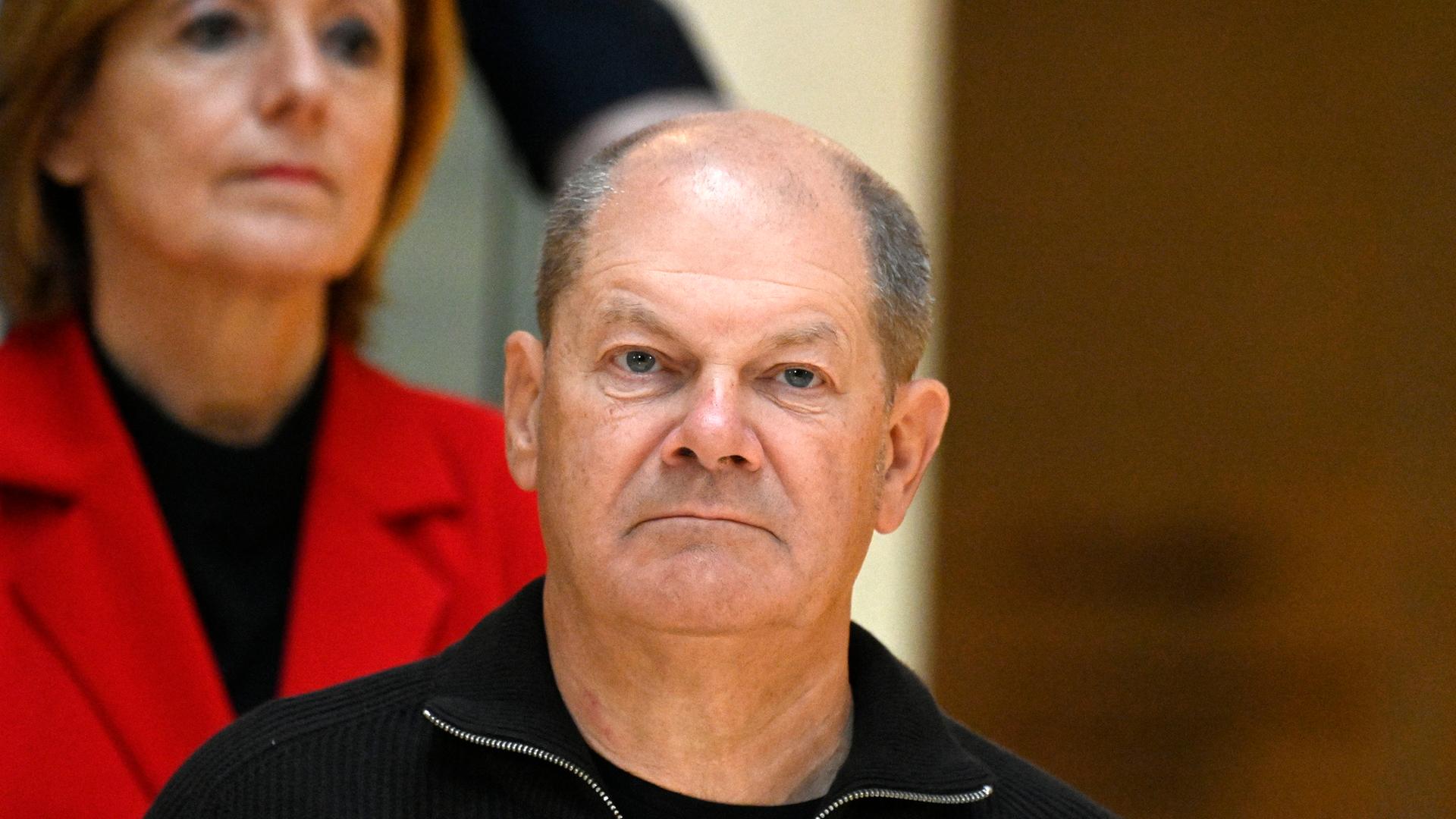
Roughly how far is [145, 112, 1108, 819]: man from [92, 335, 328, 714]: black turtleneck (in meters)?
0.61

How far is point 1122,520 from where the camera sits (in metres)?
5.52

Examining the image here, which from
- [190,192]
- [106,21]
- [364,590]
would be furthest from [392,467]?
[106,21]

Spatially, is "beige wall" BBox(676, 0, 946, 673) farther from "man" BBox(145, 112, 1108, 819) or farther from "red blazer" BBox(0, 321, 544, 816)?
"man" BBox(145, 112, 1108, 819)

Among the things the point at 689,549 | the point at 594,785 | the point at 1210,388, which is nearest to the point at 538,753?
the point at 594,785

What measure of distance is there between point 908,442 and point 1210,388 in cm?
380

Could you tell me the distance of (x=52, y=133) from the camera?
2486 mm

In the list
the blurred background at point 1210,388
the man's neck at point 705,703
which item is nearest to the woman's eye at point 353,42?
the man's neck at point 705,703

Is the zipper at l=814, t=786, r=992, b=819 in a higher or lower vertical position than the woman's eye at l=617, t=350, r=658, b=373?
lower

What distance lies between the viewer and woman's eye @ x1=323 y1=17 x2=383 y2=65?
2449 mm

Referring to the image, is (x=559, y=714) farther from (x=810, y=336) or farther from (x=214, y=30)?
(x=214, y=30)

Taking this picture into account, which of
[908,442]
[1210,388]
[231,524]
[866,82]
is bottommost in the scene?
[1210,388]

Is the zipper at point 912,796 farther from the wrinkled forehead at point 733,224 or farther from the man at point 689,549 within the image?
the wrinkled forehead at point 733,224

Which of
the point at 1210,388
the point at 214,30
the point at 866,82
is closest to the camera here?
the point at 214,30

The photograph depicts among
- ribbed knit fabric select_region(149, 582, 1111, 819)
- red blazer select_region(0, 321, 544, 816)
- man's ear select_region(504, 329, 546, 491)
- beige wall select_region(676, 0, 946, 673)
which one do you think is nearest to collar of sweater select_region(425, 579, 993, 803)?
ribbed knit fabric select_region(149, 582, 1111, 819)
